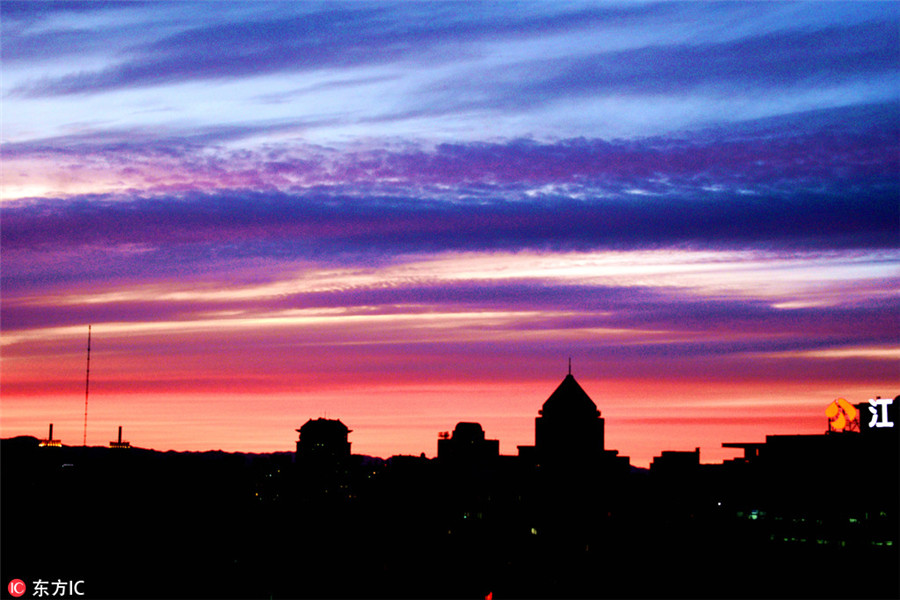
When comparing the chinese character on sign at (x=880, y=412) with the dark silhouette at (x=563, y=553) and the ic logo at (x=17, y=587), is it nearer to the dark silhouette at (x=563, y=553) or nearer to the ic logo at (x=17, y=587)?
the dark silhouette at (x=563, y=553)

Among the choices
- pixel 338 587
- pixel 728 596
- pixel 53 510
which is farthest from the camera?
pixel 53 510

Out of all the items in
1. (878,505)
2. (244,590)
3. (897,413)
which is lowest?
(244,590)

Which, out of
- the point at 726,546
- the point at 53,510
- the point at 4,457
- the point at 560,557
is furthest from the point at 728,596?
the point at 4,457

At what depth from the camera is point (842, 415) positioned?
154m

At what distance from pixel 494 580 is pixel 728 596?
35.2 metres

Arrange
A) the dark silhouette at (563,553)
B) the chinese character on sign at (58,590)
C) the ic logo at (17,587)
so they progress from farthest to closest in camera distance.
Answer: the dark silhouette at (563,553), the chinese character on sign at (58,590), the ic logo at (17,587)

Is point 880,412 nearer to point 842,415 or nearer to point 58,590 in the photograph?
point 842,415

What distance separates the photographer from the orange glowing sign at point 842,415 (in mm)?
153875

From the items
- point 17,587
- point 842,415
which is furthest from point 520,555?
point 17,587

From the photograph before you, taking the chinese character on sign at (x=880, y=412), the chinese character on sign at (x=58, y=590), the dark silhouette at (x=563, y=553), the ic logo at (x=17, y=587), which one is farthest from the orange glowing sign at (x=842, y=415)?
the ic logo at (x=17, y=587)

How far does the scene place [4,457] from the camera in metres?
188

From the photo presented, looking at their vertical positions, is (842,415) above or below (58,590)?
above

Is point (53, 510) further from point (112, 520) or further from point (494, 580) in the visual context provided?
point (494, 580)

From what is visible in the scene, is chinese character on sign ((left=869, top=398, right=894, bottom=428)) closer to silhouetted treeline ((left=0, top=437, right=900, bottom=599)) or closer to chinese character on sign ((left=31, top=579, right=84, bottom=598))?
silhouetted treeline ((left=0, top=437, right=900, bottom=599))
